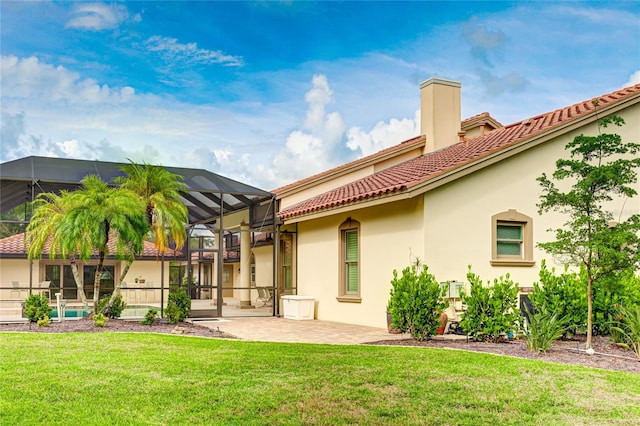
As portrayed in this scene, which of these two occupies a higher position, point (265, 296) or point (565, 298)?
point (565, 298)

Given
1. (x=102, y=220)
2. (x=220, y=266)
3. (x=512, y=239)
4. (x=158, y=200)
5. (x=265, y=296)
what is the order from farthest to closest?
1. (x=265, y=296)
2. (x=220, y=266)
3. (x=158, y=200)
4. (x=512, y=239)
5. (x=102, y=220)

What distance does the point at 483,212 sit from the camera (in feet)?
51.4

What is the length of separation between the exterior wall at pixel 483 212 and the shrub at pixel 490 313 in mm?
2106

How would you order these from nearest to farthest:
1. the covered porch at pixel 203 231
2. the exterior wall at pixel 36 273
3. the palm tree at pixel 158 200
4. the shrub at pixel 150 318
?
the shrub at pixel 150 318, the palm tree at pixel 158 200, the covered porch at pixel 203 231, the exterior wall at pixel 36 273

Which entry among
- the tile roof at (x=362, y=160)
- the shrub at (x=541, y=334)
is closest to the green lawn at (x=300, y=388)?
the shrub at (x=541, y=334)

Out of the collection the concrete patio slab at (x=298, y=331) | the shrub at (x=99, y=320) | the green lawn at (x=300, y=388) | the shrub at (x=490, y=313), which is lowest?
the concrete patio slab at (x=298, y=331)

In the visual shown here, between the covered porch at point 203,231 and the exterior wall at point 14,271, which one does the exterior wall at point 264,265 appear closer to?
the covered porch at point 203,231

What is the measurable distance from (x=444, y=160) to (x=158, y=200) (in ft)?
25.5

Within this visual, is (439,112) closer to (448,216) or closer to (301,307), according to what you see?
(448,216)

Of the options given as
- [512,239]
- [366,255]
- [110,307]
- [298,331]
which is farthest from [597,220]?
[110,307]

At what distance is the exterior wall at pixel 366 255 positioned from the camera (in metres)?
→ 15.7

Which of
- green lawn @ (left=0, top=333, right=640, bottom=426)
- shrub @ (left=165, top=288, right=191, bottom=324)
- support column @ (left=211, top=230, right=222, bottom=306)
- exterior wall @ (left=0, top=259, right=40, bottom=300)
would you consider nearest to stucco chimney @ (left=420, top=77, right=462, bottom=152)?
support column @ (left=211, top=230, right=222, bottom=306)

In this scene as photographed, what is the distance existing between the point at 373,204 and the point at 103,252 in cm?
695

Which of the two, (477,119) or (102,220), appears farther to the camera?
(477,119)
